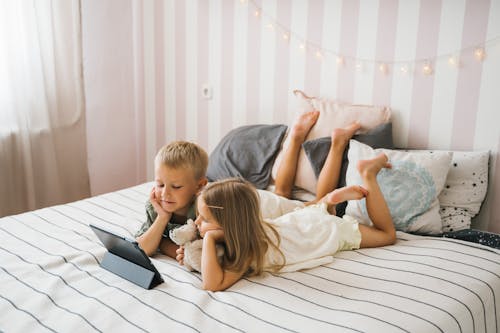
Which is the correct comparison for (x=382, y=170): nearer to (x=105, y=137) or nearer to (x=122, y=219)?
(x=122, y=219)

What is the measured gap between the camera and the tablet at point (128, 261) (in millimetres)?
1515

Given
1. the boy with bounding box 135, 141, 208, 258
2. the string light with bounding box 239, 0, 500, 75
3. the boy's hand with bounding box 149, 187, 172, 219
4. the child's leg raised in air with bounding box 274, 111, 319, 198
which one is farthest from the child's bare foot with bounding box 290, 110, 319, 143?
the boy's hand with bounding box 149, 187, 172, 219

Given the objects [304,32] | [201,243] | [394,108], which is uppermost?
[304,32]

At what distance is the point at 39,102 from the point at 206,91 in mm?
918

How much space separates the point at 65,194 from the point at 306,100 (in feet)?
5.13

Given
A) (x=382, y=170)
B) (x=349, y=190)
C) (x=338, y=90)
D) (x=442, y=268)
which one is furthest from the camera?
(x=338, y=90)

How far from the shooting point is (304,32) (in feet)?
8.31

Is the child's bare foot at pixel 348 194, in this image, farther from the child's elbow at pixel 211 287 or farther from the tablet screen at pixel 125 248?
the tablet screen at pixel 125 248

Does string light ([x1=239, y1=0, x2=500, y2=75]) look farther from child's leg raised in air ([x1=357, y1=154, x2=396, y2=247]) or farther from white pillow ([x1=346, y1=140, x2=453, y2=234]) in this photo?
child's leg raised in air ([x1=357, y1=154, x2=396, y2=247])

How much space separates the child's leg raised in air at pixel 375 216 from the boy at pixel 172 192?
0.59 meters

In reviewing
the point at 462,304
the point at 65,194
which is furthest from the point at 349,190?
the point at 65,194

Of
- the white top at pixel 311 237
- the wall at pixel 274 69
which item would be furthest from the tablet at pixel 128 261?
the wall at pixel 274 69

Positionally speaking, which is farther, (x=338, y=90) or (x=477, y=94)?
(x=338, y=90)

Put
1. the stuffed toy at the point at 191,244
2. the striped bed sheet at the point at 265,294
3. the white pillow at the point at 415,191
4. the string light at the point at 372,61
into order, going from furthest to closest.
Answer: the string light at the point at 372,61
the white pillow at the point at 415,191
the stuffed toy at the point at 191,244
the striped bed sheet at the point at 265,294
